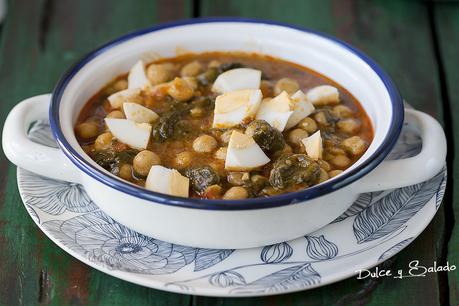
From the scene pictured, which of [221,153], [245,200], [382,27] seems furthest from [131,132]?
[382,27]

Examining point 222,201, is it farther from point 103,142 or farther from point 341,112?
point 341,112

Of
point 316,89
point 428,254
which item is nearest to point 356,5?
point 316,89

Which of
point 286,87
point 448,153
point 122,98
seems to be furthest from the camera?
point 448,153

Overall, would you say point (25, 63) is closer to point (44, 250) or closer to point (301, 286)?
point (44, 250)

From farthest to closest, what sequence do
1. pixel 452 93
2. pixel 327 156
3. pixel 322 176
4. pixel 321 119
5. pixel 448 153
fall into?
pixel 452 93
pixel 448 153
pixel 321 119
pixel 327 156
pixel 322 176

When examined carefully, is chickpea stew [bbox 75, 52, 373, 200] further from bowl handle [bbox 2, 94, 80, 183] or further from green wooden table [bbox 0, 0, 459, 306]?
green wooden table [bbox 0, 0, 459, 306]

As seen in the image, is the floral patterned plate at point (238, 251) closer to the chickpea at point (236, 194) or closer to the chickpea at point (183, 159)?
the chickpea at point (236, 194)
